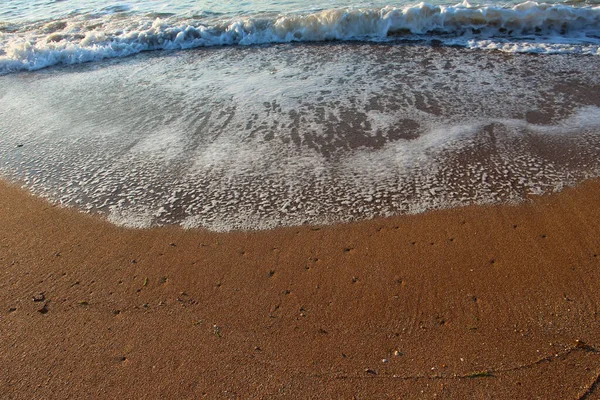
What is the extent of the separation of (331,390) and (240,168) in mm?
2287

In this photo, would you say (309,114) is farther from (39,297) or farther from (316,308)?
(39,297)

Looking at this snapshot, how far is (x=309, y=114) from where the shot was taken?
15.9 ft

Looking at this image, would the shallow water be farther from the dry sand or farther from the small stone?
the small stone

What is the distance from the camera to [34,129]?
16.3 feet

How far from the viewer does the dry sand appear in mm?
2162

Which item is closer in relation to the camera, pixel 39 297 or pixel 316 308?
pixel 316 308

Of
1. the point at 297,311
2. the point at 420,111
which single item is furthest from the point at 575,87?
the point at 297,311

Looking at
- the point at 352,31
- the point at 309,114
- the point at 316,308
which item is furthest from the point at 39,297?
the point at 352,31

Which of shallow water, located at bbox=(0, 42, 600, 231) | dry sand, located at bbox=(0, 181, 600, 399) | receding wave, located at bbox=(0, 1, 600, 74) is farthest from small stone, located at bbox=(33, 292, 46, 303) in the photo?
receding wave, located at bbox=(0, 1, 600, 74)

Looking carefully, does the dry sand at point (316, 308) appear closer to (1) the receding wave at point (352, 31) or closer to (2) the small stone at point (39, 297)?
(2) the small stone at point (39, 297)

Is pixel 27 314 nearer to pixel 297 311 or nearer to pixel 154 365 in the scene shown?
pixel 154 365

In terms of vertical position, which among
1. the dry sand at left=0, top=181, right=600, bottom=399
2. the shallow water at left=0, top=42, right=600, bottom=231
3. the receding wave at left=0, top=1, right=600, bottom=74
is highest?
the receding wave at left=0, top=1, right=600, bottom=74

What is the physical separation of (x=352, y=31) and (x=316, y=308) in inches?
273

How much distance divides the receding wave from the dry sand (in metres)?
5.34
